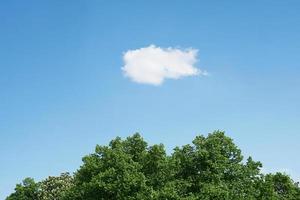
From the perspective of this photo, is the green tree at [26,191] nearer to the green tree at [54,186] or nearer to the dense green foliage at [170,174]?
the green tree at [54,186]

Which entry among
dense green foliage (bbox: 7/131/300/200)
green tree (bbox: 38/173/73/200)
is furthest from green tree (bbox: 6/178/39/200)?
dense green foliage (bbox: 7/131/300/200)

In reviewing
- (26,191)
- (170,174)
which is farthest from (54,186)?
(170,174)

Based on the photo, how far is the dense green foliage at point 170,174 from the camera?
57.2 meters

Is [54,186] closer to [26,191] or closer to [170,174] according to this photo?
[26,191]

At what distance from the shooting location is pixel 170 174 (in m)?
59.9

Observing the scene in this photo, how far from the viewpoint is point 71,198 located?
62.7 metres

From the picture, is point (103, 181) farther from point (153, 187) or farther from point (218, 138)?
point (218, 138)

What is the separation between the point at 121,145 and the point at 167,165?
675 centimetres

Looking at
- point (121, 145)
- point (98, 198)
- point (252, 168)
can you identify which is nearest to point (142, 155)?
point (121, 145)

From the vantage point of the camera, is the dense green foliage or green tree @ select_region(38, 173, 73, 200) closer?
the dense green foliage

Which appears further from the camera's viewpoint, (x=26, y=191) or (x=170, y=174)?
(x=26, y=191)

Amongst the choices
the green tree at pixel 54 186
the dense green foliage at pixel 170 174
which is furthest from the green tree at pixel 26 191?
the dense green foliage at pixel 170 174

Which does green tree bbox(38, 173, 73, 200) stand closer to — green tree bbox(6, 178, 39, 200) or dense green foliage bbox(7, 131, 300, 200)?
green tree bbox(6, 178, 39, 200)

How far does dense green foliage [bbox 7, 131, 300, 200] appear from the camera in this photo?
57.2 m
